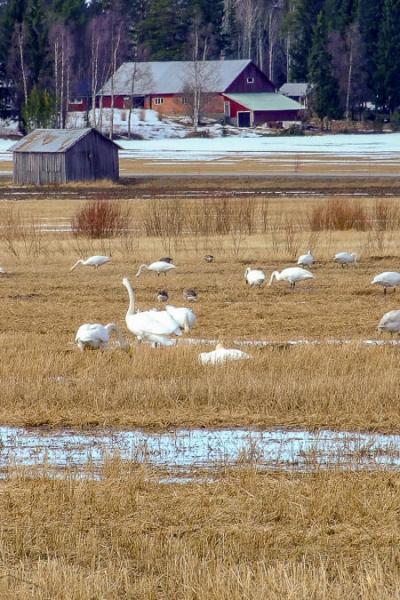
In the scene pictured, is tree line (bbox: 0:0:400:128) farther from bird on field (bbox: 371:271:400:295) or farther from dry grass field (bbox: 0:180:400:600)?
bird on field (bbox: 371:271:400:295)

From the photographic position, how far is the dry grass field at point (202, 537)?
5664 mm

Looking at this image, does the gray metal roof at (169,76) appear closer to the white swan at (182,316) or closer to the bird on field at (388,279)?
the bird on field at (388,279)

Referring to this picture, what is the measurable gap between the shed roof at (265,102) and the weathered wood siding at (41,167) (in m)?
44.0

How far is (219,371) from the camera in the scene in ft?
37.2

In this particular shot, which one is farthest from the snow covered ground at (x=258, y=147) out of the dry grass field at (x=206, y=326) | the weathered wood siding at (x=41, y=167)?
the dry grass field at (x=206, y=326)

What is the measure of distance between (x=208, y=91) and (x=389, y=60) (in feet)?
47.2

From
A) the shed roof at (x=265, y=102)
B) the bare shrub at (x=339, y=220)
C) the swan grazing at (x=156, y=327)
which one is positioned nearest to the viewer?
the swan grazing at (x=156, y=327)

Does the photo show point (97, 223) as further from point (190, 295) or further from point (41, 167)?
A: point (41, 167)

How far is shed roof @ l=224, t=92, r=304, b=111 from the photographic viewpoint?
94.1m

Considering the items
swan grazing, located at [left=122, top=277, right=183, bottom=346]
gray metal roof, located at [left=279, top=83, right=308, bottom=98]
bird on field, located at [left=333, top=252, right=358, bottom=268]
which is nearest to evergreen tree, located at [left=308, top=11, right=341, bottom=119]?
gray metal roof, located at [left=279, top=83, right=308, bottom=98]

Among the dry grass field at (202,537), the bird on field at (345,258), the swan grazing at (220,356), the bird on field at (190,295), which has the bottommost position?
the bird on field at (345,258)

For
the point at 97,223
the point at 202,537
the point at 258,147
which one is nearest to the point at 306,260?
the point at 97,223

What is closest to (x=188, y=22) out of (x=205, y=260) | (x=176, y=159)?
(x=176, y=159)

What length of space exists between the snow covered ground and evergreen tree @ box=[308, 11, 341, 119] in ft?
13.9
